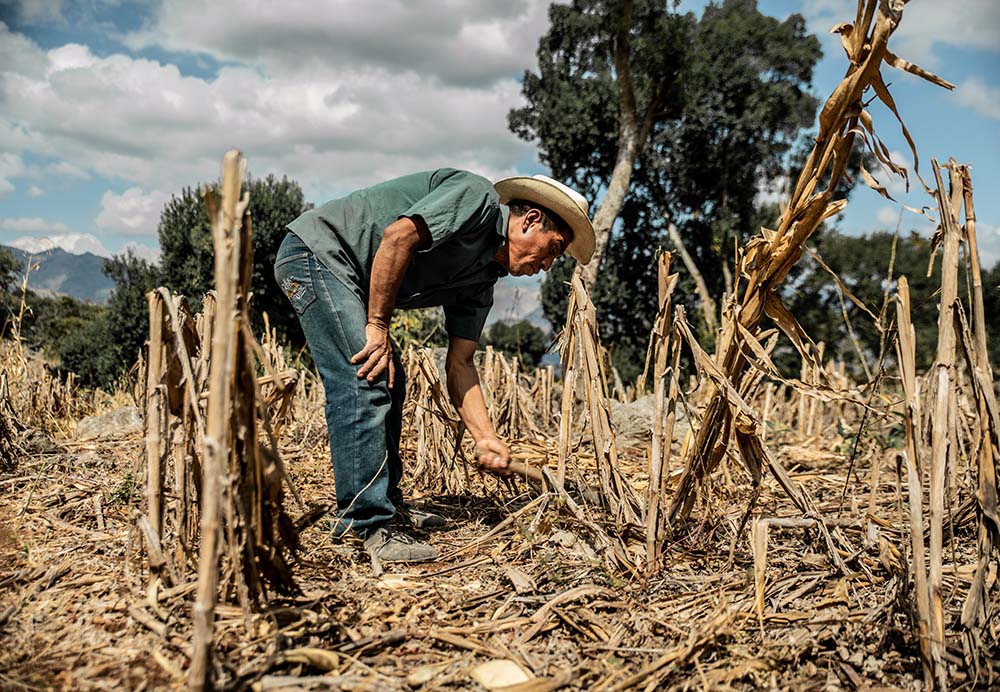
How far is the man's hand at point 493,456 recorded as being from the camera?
2.79 metres

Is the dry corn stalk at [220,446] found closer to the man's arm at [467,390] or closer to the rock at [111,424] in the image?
the man's arm at [467,390]

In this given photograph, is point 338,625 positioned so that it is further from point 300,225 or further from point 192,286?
point 192,286

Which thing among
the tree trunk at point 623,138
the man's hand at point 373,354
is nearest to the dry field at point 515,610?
the man's hand at point 373,354

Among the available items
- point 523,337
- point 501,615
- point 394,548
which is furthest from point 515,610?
point 523,337

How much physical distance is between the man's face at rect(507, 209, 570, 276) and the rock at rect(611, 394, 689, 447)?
2.55m

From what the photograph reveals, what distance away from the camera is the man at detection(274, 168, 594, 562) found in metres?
2.57

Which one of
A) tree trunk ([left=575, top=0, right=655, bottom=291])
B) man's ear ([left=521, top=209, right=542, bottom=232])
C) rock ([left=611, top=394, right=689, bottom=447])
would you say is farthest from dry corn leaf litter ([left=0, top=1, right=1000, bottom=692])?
tree trunk ([left=575, top=0, right=655, bottom=291])

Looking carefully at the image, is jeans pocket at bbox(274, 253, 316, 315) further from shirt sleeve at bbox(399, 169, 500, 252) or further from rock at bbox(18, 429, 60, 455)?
rock at bbox(18, 429, 60, 455)

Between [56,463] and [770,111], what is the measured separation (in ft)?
64.9

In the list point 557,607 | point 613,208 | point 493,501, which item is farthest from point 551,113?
point 557,607

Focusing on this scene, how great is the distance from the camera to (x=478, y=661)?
1815 millimetres

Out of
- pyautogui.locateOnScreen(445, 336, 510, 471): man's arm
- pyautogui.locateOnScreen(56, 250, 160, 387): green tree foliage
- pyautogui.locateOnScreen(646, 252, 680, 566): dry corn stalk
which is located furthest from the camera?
pyautogui.locateOnScreen(56, 250, 160, 387): green tree foliage

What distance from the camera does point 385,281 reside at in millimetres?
2559

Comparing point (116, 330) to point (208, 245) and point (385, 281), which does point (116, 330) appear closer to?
point (208, 245)
